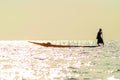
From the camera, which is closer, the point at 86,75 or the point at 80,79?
the point at 80,79

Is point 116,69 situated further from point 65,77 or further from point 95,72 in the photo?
point 65,77

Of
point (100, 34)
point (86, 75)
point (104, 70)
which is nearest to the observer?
point (86, 75)

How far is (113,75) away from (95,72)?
8.39 feet

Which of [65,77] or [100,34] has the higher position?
[100,34]

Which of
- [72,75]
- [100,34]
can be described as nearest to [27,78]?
[72,75]

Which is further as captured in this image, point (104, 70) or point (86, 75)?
point (104, 70)

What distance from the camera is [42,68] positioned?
41.1 meters

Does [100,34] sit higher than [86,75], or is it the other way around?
[100,34]

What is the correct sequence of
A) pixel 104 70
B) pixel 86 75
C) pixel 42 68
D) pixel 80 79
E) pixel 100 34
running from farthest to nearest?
pixel 100 34 < pixel 42 68 < pixel 104 70 < pixel 86 75 < pixel 80 79

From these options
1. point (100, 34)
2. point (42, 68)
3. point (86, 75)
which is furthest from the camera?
point (100, 34)

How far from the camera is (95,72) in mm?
36188

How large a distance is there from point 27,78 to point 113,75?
6.67 metres

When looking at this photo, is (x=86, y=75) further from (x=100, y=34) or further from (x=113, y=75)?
(x=100, y=34)

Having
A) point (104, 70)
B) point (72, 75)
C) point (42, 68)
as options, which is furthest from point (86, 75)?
point (42, 68)
